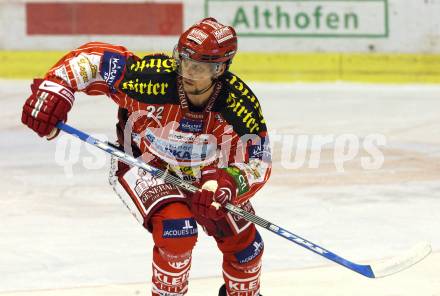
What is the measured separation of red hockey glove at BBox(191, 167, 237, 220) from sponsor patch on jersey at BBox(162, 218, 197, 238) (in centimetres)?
6

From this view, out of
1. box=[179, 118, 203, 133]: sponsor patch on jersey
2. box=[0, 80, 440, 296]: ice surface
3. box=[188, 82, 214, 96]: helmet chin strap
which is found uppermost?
box=[188, 82, 214, 96]: helmet chin strap

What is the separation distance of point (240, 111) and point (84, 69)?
0.69 metres

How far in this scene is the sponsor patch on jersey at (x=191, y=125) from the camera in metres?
4.62

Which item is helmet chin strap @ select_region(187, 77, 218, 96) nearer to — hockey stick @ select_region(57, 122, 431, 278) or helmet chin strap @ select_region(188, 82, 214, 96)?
helmet chin strap @ select_region(188, 82, 214, 96)

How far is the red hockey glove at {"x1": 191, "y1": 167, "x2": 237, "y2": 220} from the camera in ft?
14.4

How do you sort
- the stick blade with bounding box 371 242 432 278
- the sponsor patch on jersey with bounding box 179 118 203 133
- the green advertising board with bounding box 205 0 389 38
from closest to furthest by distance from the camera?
1. the sponsor patch on jersey with bounding box 179 118 203 133
2. the stick blade with bounding box 371 242 432 278
3. the green advertising board with bounding box 205 0 389 38

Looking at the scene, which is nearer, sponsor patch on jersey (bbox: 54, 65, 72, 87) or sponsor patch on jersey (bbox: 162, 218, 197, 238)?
sponsor patch on jersey (bbox: 162, 218, 197, 238)

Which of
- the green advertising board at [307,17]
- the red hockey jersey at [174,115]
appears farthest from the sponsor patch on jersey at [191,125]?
the green advertising board at [307,17]

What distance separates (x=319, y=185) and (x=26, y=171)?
2.18m

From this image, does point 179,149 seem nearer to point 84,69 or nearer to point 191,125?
point 191,125

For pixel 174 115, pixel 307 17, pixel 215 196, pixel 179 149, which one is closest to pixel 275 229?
pixel 215 196

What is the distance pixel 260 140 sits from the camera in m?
4.61

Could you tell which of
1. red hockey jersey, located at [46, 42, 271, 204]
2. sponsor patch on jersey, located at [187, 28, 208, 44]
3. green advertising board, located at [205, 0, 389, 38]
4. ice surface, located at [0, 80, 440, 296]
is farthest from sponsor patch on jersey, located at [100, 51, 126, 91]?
green advertising board, located at [205, 0, 389, 38]

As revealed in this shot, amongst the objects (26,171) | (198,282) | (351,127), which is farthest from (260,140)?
(351,127)
